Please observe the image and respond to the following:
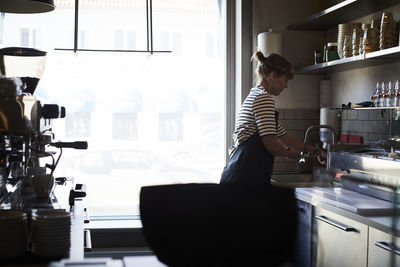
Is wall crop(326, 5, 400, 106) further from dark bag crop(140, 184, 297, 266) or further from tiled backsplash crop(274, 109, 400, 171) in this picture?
dark bag crop(140, 184, 297, 266)

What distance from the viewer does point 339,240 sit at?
2838 mm

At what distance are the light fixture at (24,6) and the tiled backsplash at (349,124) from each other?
2140mm

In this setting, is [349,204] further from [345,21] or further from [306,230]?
[345,21]

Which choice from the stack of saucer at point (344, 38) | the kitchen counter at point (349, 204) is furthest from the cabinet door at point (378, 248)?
the stack of saucer at point (344, 38)

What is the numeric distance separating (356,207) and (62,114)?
145 centimetres

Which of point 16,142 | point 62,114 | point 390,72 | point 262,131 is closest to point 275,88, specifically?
point 262,131

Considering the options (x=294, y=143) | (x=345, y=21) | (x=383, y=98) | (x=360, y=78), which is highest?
(x=345, y=21)

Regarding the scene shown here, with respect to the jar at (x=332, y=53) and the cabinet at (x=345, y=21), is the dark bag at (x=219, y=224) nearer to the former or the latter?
the cabinet at (x=345, y=21)

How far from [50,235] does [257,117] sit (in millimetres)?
2013

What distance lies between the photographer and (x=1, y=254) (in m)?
1.56

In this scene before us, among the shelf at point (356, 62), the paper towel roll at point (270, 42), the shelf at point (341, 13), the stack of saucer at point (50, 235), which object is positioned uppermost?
the shelf at point (341, 13)

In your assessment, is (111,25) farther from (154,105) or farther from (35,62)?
(35,62)

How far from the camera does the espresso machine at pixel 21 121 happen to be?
189cm

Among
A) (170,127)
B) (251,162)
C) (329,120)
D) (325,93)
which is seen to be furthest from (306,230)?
(170,127)
